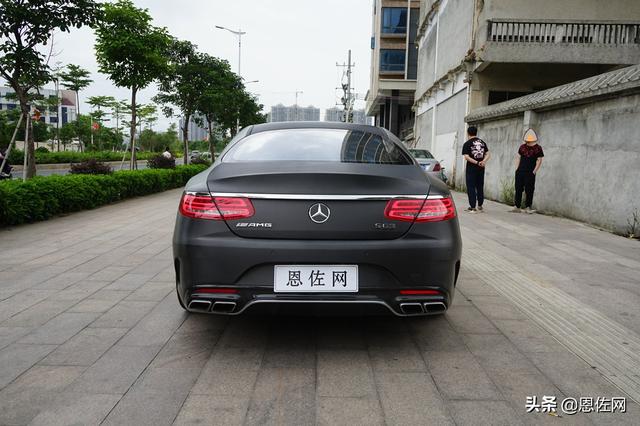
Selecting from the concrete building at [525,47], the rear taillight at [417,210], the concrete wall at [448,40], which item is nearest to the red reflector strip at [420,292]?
the rear taillight at [417,210]

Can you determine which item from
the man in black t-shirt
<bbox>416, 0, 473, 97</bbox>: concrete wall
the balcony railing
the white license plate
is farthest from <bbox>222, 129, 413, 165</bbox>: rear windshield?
<bbox>416, 0, 473, 97</bbox>: concrete wall

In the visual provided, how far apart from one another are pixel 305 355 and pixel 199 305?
72 cm

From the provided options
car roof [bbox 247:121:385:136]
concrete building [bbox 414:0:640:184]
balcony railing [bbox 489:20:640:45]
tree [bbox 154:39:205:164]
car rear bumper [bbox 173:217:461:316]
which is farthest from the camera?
tree [bbox 154:39:205:164]

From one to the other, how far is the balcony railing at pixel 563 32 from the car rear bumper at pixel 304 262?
15.4 meters

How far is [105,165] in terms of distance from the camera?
1262 cm

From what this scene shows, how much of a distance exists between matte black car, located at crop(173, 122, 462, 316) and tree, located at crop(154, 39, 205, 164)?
22.8 metres

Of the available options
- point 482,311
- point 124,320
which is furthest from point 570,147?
point 124,320

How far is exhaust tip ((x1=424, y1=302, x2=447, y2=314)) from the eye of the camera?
117 inches

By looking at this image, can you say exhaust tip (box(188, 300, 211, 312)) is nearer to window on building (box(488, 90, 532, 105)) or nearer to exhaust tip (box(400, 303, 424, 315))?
exhaust tip (box(400, 303, 424, 315))

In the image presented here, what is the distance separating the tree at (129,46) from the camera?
13656 mm

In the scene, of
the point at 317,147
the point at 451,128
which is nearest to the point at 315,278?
the point at 317,147

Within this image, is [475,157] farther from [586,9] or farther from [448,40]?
[448,40]

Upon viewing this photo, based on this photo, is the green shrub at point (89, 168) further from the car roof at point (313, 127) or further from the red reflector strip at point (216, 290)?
the red reflector strip at point (216, 290)

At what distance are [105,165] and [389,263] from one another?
1139cm
